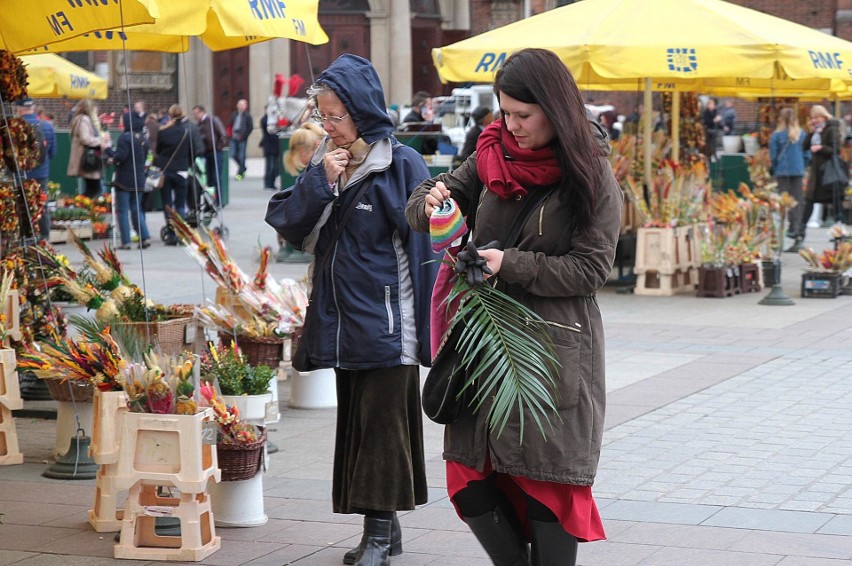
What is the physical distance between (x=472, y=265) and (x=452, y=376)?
0.34m

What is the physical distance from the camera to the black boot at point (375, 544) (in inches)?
199

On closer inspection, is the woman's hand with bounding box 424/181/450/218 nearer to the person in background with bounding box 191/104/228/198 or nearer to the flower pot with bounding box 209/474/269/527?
the flower pot with bounding box 209/474/269/527

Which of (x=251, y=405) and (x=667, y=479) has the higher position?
(x=251, y=405)

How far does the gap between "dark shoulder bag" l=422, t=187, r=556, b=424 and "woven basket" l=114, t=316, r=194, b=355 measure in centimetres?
350

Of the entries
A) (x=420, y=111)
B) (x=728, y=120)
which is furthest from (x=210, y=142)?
(x=728, y=120)

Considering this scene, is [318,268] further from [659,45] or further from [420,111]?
[420,111]

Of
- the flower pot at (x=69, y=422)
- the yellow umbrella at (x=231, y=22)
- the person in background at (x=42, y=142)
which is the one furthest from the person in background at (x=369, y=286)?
the person in background at (x=42, y=142)

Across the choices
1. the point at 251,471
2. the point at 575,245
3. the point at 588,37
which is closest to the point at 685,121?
the point at 588,37

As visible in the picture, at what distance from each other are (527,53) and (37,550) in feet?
9.84

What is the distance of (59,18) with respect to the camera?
714 cm

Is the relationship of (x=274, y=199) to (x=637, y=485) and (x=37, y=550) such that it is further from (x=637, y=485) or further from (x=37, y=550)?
(x=637, y=485)

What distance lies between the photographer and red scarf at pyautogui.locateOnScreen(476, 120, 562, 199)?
387 centimetres

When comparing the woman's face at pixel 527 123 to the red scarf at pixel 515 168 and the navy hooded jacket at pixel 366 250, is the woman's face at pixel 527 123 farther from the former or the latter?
the navy hooded jacket at pixel 366 250

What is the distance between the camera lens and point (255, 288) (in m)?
8.51
